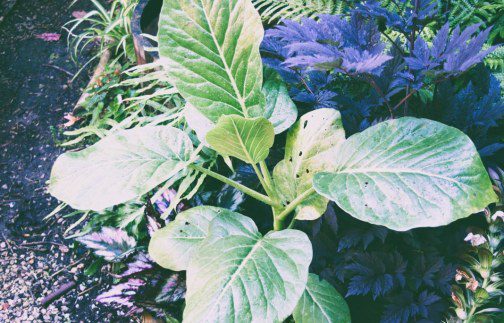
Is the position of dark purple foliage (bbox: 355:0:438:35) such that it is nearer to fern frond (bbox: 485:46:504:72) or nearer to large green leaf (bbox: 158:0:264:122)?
large green leaf (bbox: 158:0:264:122)

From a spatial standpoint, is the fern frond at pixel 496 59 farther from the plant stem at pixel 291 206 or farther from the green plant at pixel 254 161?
the plant stem at pixel 291 206

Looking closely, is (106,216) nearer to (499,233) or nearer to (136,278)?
(136,278)

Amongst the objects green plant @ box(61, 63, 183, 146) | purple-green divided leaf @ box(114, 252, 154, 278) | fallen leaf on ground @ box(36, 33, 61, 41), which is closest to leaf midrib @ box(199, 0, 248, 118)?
purple-green divided leaf @ box(114, 252, 154, 278)

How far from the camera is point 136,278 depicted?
Result: 1.41 metres

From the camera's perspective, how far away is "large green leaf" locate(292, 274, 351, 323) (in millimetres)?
1094

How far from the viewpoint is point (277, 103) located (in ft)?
3.91

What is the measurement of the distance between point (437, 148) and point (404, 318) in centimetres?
46

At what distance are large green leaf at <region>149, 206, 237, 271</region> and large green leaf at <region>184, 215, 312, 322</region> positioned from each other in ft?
0.65

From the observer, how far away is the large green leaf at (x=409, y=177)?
843 mm

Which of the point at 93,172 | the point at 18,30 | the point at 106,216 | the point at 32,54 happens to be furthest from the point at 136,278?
the point at 18,30

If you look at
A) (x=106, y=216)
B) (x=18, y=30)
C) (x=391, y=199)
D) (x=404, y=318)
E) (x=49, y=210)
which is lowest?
(x=49, y=210)

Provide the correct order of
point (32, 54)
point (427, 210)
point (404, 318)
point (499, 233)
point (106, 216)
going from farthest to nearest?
point (32, 54)
point (106, 216)
point (404, 318)
point (499, 233)
point (427, 210)

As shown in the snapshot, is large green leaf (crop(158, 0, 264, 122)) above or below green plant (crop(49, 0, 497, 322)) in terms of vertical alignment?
above

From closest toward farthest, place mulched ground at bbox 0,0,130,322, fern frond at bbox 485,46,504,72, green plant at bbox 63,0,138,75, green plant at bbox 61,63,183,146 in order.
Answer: fern frond at bbox 485,46,504,72 < mulched ground at bbox 0,0,130,322 < green plant at bbox 61,63,183,146 < green plant at bbox 63,0,138,75
